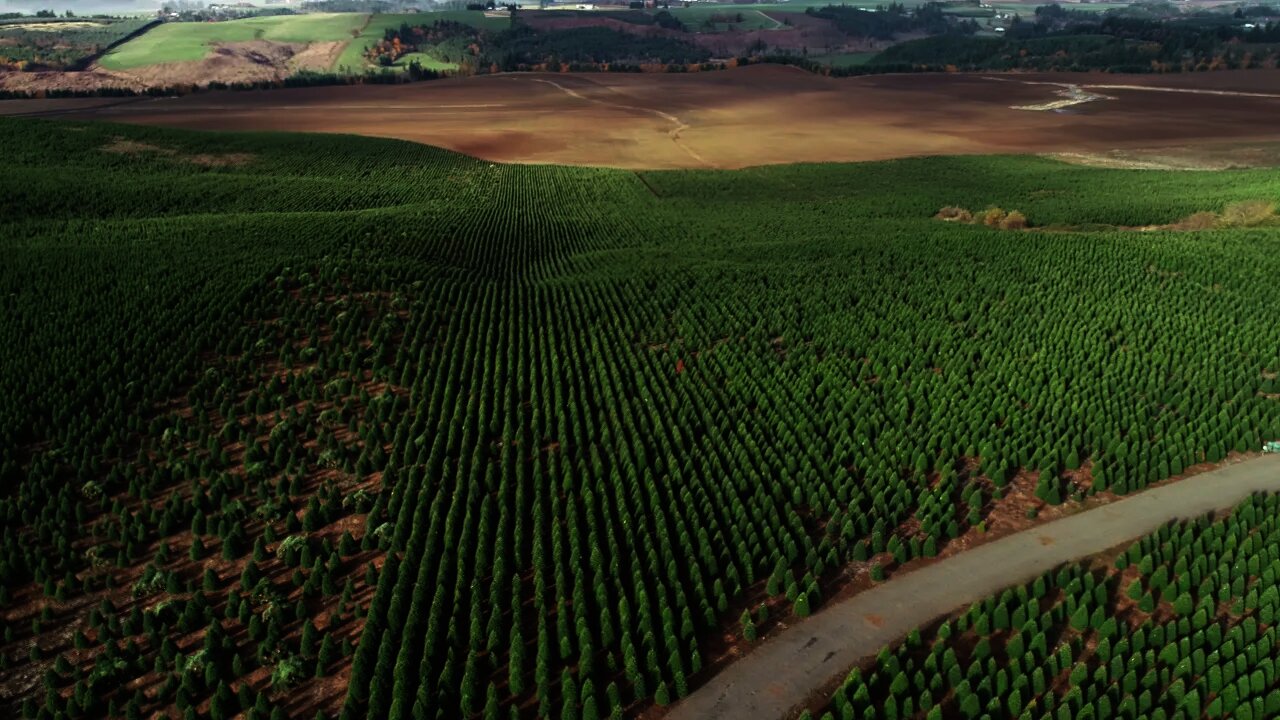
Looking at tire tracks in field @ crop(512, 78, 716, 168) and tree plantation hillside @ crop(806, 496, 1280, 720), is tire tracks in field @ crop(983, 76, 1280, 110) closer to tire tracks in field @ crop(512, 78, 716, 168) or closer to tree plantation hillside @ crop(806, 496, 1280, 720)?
tire tracks in field @ crop(512, 78, 716, 168)

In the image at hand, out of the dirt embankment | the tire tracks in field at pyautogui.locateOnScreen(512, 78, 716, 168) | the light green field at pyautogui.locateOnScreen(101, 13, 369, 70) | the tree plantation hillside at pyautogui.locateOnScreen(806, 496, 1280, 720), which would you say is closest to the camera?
the tree plantation hillside at pyautogui.locateOnScreen(806, 496, 1280, 720)

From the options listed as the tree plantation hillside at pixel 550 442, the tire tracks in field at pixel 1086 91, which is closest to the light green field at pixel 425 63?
the tire tracks in field at pixel 1086 91

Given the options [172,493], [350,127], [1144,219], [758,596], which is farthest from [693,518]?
[350,127]

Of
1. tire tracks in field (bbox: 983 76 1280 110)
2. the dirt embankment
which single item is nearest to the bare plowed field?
tire tracks in field (bbox: 983 76 1280 110)

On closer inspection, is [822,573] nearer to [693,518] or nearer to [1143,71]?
[693,518]

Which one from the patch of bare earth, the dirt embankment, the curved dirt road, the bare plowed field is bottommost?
the curved dirt road
